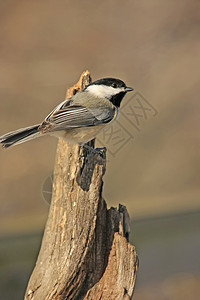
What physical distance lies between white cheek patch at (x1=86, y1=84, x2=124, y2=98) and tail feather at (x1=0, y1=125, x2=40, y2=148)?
17.5 inches

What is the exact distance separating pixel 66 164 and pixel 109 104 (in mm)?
616

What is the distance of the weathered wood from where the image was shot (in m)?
2.94

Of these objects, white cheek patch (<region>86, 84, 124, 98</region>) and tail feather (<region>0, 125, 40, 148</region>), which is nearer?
tail feather (<region>0, 125, 40, 148</region>)

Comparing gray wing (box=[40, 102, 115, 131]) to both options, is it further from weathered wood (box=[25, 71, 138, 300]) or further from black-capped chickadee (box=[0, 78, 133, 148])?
weathered wood (box=[25, 71, 138, 300])

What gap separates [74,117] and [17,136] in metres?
0.38

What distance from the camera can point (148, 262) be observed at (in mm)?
5176

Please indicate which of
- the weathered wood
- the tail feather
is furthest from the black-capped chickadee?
the weathered wood

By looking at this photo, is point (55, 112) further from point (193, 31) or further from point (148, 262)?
point (193, 31)

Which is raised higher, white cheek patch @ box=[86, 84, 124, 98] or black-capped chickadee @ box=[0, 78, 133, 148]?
→ white cheek patch @ box=[86, 84, 124, 98]

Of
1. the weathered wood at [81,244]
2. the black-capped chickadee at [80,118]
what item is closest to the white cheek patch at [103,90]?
the black-capped chickadee at [80,118]

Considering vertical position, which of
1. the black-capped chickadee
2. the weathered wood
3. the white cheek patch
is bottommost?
the weathered wood

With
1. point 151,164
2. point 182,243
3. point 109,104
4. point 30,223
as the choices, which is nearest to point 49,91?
point 151,164

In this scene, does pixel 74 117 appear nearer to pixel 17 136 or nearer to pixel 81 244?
pixel 17 136

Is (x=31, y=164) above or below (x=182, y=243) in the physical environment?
above
